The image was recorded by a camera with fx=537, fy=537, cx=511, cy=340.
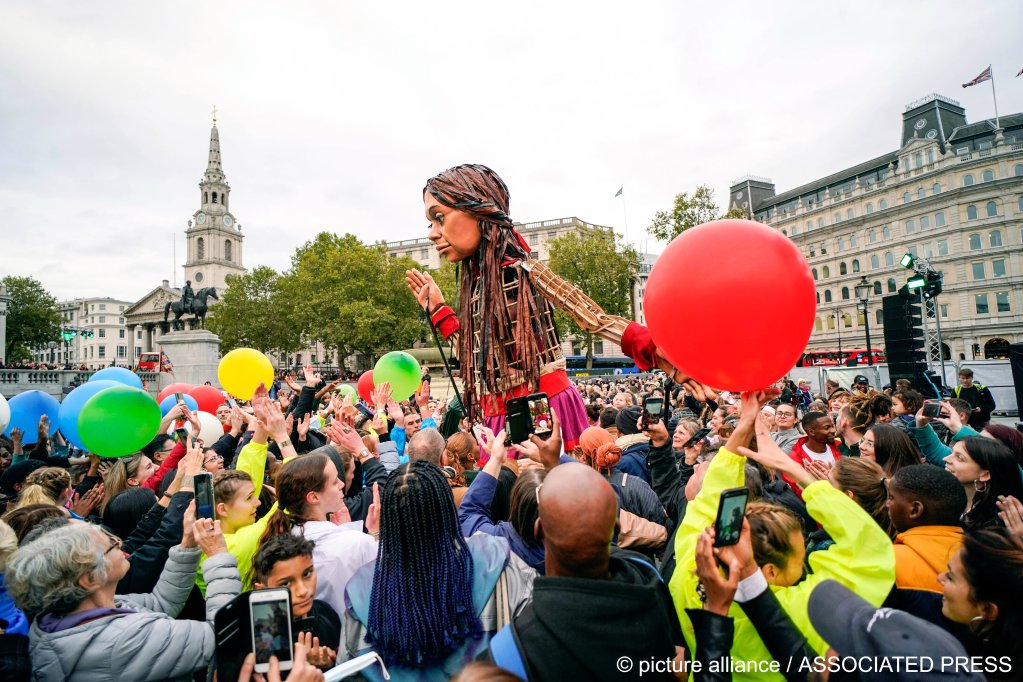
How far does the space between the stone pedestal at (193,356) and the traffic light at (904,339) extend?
23156mm

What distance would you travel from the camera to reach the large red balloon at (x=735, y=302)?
2.21m

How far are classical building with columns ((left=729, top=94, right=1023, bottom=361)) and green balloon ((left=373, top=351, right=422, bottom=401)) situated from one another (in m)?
43.1

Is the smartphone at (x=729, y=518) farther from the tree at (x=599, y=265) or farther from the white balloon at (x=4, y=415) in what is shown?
the tree at (x=599, y=265)

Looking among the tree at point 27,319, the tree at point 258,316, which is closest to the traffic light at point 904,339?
the tree at point 258,316

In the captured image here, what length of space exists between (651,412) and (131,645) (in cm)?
344

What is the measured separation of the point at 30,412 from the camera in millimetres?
7844

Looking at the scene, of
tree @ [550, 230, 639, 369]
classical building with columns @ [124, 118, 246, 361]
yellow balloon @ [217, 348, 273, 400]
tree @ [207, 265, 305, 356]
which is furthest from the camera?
classical building with columns @ [124, 118, 246, 361]

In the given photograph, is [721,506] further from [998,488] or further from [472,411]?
[998,488]

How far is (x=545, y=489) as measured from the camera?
1.77 metres

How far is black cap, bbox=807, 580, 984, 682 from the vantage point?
139 cm

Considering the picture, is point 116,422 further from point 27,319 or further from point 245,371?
point 27,319

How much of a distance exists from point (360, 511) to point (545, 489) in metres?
2.40

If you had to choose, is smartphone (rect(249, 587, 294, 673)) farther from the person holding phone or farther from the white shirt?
the person holding phone

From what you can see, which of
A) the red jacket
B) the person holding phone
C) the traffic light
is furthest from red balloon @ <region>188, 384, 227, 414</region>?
the traffic light
